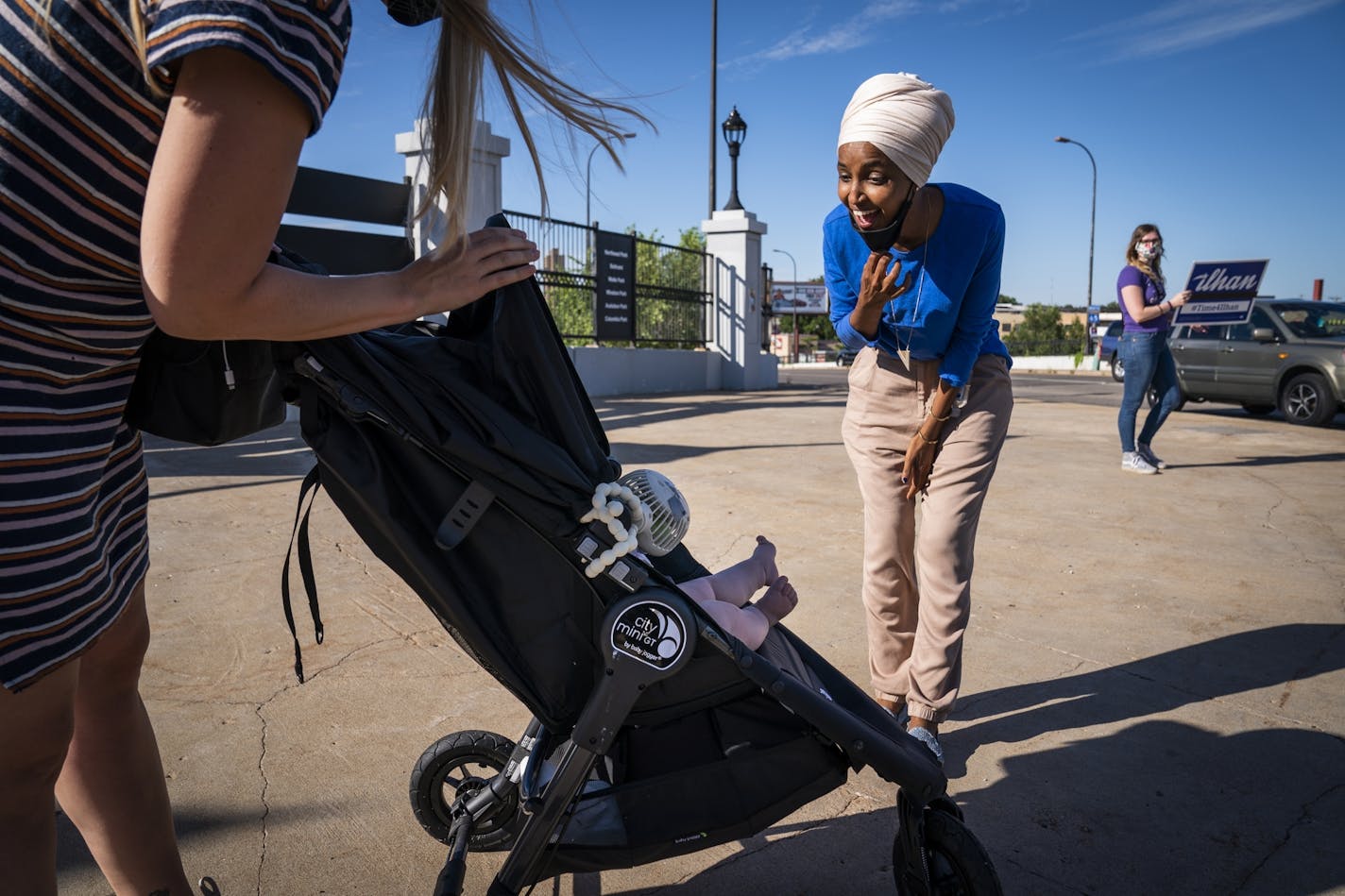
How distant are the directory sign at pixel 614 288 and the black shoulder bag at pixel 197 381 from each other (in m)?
12.2

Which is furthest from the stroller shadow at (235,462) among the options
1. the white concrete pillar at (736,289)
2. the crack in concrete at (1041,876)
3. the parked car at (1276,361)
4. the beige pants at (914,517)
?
the parked car at (1276,361)

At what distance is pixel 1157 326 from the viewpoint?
718 cm

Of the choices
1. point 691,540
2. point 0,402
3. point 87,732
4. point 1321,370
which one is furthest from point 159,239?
point 1321,370

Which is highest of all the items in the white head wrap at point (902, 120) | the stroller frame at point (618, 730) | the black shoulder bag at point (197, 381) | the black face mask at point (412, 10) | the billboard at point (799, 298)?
the billboard at point (799, 298)

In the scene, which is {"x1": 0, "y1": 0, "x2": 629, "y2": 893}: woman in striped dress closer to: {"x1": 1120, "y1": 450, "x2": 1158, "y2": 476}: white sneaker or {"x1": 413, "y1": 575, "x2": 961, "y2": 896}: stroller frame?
{"x1": 413, "y1": 575, "x2": 961, "y2": 896}: stroller frame

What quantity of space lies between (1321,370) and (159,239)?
41.1 ft

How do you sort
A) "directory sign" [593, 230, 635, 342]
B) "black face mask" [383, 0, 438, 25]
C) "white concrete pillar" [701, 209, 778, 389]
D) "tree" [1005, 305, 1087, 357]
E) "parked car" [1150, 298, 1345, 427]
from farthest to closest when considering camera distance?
"tree" [1005, 305, 1087, 357], "white concrete pillar" [701, 209, 778, 389], "directory sign" [593, 230, 635, 342], "parked car" [1150, 298, 1345, 427], "black face mask" [383, 0, 438, 25]

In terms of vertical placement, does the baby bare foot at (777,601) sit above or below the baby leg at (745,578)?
below

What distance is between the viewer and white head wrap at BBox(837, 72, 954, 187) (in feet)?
7.62

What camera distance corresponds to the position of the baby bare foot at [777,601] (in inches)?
79.0

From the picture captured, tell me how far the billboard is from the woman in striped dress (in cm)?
5297

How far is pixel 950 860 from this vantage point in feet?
5.50

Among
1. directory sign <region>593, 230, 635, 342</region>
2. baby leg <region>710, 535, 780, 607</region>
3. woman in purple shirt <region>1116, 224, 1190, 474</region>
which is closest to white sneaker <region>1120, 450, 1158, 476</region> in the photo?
woman in purple shirt <region>1116, 224, 1190, 474</region>

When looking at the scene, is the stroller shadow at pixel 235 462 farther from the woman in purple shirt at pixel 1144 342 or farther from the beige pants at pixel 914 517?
the woman in purple shirt at pixel 1144 342
